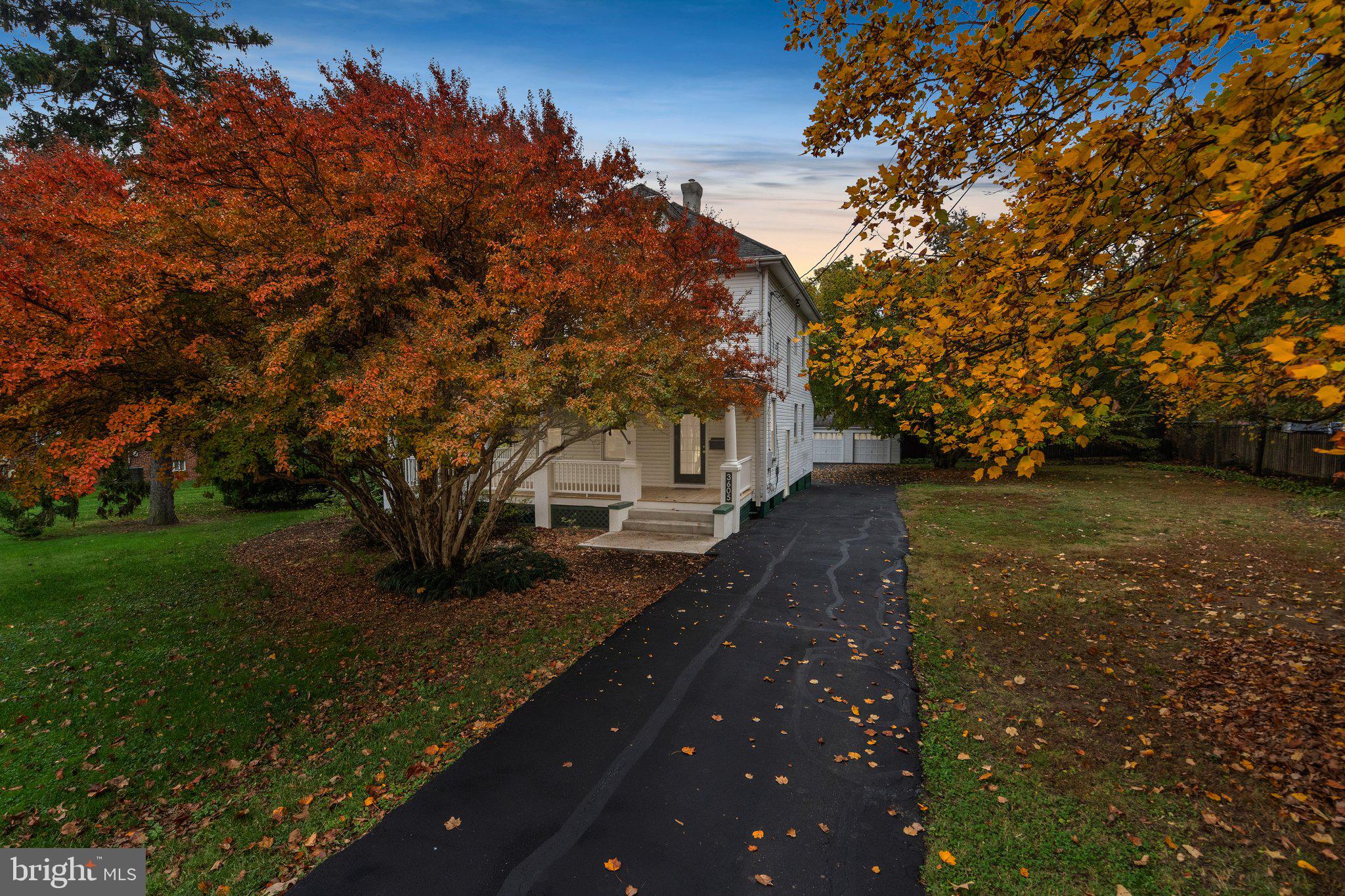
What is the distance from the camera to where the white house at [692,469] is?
1201cm

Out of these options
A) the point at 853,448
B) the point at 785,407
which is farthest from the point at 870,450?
the point at 785,407

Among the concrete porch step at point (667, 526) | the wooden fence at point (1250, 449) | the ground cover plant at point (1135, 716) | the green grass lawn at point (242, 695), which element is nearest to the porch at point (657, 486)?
the concrete porch step at point (667, 526)

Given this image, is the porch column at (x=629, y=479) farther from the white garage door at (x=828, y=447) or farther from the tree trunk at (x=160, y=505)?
the white garage door at (x=828, y=447)

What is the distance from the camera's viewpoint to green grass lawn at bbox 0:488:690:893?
3605 mm

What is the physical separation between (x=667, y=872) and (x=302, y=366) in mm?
5193

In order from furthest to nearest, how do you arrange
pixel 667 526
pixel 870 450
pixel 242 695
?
1. pixel 870 450
2. pixel 667 526
3. pixel 242 695

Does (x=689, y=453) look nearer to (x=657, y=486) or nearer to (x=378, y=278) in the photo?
(x=657, y=486)

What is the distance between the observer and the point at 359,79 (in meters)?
7.07

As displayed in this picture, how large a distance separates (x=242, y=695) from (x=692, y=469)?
34.9ft

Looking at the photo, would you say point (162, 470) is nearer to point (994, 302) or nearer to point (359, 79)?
point (359, 79)

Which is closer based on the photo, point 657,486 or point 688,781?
point 688,781

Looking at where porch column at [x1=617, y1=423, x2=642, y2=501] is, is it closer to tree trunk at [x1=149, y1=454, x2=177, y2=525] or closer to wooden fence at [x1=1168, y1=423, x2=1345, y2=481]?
tree trunk at [x1=149, y1=454, x2=177, y2=525]

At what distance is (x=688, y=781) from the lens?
393 centimetres

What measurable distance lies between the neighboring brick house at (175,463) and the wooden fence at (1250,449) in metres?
22.2
